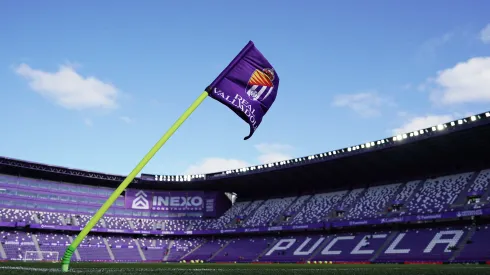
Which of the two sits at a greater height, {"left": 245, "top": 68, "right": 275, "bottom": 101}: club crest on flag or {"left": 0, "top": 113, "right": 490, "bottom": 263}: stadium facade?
{"left": 0, "top": 113, "right": 490, "bottom": 263}: stadium facade

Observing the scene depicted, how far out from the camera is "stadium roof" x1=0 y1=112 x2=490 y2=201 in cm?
4969

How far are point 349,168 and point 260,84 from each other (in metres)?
51.2

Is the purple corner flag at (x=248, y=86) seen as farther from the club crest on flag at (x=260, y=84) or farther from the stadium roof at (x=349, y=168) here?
the stadium roof at (x=349, y=168)

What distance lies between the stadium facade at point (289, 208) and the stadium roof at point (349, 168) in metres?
0.16

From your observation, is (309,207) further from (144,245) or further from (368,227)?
(144,245)

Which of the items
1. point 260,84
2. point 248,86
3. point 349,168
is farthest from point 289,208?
point 248,86

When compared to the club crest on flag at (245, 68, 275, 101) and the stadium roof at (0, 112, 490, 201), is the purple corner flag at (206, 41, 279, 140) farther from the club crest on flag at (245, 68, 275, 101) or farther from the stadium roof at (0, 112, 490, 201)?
the stadium roof at (0, 112, 490, 201)

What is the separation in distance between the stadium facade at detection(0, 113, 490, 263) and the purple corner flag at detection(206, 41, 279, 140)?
35917 mm

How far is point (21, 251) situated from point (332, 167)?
45714 millimetres

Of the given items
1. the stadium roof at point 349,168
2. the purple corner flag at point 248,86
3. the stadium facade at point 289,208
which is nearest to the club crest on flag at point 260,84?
the purple corner flag at point 248,86

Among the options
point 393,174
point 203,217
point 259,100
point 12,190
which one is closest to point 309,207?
point 393,174

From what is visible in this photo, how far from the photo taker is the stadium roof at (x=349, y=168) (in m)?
49.7

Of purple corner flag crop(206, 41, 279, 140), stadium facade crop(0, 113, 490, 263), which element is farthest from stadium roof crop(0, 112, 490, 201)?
purple corner flag crop(206, 41, 279, 140)

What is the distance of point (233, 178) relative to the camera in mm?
74438
